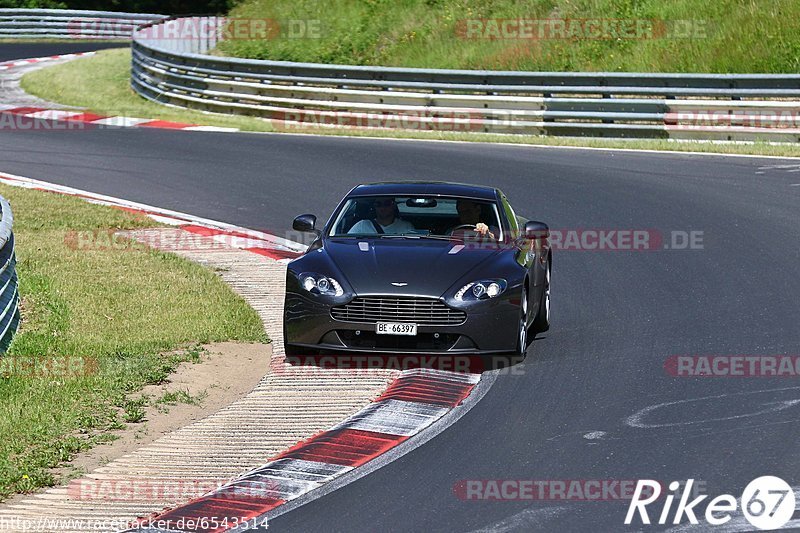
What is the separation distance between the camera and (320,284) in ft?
34.6

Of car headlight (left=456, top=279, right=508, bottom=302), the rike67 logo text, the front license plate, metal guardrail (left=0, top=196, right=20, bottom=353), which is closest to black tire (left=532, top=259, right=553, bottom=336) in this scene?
car headlight (left=456, top=279, right=508, bottom=302)

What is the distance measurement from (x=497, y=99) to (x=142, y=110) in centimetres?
890

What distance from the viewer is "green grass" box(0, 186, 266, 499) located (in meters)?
8.51

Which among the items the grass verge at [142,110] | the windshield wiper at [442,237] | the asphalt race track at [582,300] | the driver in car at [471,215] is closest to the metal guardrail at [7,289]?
the windshield wiper at [442,237]

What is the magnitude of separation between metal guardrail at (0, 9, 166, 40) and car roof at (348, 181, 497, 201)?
139ft

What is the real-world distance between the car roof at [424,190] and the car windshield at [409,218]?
0.17ft

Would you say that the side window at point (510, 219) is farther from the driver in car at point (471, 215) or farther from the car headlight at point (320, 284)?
the car headlight at point (320, 284)

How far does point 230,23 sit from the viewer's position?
125 ft

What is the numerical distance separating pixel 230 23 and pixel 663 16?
13.2 m

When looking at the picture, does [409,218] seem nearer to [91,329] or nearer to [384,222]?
[384,222]

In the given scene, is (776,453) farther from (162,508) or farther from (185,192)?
(185,192)

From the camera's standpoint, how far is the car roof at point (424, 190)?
38.6ft

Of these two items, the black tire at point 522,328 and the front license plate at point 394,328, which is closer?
the front license plate at point 394,328

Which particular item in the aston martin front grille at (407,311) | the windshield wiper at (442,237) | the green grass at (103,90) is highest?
the windshield wiper at (442,237)
